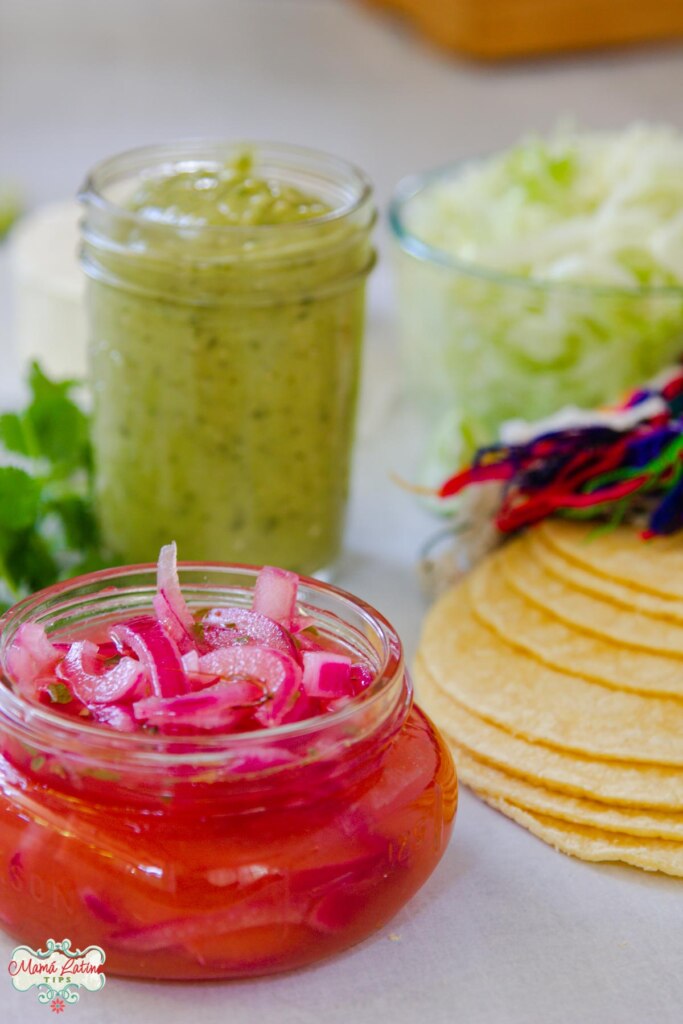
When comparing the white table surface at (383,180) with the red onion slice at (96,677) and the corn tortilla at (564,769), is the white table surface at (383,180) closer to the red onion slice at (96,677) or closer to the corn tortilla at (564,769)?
the corn tortilla at (564,769)

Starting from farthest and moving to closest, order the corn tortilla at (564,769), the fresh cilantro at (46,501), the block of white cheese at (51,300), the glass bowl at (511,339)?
the block of white cheese at (51,300), the glass bowl at (511,339), the fresh cilantro at (46,501), the corn tortilla at (564,769)

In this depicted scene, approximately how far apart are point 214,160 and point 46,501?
2.32 ft

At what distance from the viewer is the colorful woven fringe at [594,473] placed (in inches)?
94.2

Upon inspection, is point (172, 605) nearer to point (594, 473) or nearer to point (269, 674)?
point (269, 674)

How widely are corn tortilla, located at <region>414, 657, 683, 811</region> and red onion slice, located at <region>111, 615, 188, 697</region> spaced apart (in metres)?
0.55

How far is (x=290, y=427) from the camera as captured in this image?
2328mm

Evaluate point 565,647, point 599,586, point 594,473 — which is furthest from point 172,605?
point 594,473

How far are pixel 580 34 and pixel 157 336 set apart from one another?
541cm

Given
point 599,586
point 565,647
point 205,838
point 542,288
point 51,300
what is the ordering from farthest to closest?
1. point 51,300
2. point 542,288
3. point 599,586
4. point 565,647
5. point 205,838

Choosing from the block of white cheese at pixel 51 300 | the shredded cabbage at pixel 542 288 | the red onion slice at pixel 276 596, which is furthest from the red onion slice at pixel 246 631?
the block of white cheese at pixel 51 300

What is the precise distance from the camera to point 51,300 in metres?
3.07

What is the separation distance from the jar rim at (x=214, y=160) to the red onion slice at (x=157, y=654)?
789 millimetres

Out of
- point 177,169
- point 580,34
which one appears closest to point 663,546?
point 177,169

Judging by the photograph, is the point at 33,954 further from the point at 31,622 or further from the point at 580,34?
the point at 580,34
